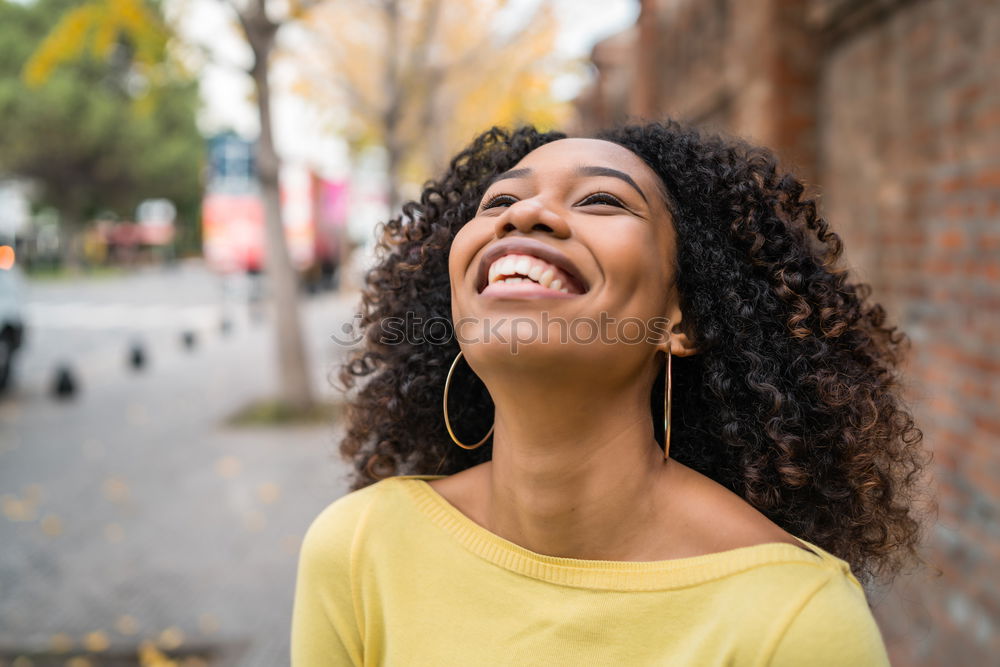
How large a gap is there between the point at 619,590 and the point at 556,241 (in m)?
0.65

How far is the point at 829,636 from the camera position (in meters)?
1.38

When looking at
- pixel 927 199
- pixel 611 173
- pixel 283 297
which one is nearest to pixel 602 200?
pixel 611 173


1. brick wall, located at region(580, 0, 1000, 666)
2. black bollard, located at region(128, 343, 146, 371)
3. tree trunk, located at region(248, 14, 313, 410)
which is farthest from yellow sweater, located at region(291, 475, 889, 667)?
black bollard, located at region(128, 343, 146, 371)

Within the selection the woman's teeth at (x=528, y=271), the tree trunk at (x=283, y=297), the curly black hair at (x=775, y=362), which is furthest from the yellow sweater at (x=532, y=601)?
the tree trunk at (x=283, y=297)

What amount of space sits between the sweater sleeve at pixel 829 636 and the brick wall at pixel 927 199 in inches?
44.9

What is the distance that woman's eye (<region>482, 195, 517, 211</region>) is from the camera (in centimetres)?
176

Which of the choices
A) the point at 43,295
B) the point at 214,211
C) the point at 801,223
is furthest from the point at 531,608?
the point at 43,295

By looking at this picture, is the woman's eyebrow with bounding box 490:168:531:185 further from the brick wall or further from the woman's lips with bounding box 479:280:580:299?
the brick wall

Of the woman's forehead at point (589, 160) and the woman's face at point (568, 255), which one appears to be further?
the woman's forehead at point (589, 160)

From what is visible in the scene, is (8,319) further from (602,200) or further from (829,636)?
(829,636)

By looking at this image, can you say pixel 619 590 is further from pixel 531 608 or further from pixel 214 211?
pixel 214 211

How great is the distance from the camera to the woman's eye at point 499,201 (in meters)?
1.76

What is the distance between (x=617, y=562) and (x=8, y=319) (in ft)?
37.3

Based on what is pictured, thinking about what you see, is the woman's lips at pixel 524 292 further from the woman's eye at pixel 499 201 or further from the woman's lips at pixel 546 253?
the woman's eye at pixel 499 201
